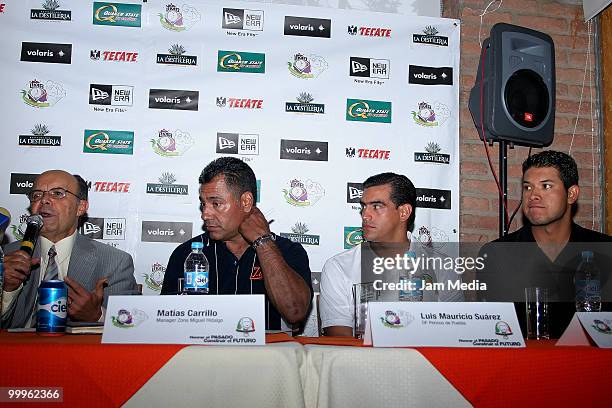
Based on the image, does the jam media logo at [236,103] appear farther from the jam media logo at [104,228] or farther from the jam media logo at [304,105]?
the jam media logo at [104,228]

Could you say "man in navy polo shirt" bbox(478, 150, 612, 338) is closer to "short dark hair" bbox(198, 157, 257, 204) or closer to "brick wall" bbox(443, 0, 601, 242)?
"brick wall" bbox(443, 0, 601, 242)

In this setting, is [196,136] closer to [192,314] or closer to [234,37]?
[234,37]

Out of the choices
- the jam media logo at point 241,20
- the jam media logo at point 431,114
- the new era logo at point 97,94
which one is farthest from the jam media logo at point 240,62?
the jam media logo at point 431,114

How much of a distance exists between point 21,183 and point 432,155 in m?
2.35

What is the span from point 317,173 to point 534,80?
1.32m

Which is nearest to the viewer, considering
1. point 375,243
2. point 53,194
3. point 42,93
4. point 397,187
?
point 53,194

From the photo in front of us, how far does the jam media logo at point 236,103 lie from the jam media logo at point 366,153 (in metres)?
0.61

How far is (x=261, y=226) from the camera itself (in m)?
2.50

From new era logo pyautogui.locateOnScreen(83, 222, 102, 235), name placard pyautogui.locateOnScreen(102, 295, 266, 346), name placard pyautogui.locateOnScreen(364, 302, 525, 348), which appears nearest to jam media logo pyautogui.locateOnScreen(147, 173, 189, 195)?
new era logo pyautogui.locateOnScreen(83, 222, 102, 235)

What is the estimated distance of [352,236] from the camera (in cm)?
356

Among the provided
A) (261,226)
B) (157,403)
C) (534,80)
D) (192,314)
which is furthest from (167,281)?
(534,80)

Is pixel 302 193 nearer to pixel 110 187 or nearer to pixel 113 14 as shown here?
pixel 110 187

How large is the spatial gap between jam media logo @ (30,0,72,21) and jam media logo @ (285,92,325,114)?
1.37 m

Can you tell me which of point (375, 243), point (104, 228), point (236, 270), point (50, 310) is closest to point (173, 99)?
point (104, 228)
